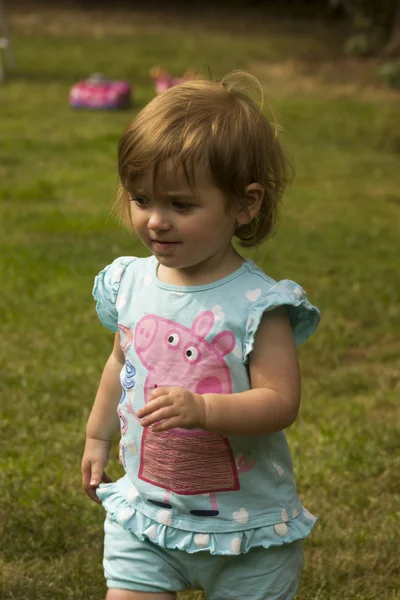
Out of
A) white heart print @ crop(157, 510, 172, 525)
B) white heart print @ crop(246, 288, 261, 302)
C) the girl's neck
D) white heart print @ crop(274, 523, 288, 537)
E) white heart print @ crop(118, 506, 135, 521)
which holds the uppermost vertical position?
the girl's neck

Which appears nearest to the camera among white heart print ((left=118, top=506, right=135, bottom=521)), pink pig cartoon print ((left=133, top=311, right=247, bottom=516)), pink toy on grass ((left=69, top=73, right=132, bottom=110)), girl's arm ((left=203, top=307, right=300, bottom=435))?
girl's arm ((left=203, top=307, right=300, bottom=435))

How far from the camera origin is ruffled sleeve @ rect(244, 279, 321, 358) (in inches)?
84.0

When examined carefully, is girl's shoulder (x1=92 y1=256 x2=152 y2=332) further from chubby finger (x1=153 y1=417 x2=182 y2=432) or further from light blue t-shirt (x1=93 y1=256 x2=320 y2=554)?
chubby finger (x1=153 y1=417 x2=182 y2=432)

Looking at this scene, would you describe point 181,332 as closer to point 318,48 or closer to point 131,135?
point 131,135

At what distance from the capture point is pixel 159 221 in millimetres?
2127

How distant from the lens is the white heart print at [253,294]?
2.19 m

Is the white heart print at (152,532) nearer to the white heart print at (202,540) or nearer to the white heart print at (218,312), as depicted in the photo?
the white heart print at (202,540)

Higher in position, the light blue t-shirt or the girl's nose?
the girl's nose

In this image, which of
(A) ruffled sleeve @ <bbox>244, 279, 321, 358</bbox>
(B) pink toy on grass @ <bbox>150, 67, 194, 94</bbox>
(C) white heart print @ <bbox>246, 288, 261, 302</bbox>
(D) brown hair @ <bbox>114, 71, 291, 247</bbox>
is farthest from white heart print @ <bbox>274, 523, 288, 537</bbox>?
(B) pink toy on grass @ <bbox>150, 67, 194, 94</bbox>

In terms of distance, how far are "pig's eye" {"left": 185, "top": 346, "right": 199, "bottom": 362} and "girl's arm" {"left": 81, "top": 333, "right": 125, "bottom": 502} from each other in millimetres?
312

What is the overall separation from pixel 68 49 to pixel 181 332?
40.9ft

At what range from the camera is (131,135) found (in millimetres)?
2178

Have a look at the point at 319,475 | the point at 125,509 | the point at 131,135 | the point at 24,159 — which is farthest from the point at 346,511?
the point at 24,159

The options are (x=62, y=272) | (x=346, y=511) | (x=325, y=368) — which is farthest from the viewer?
(x=62, y=272)
